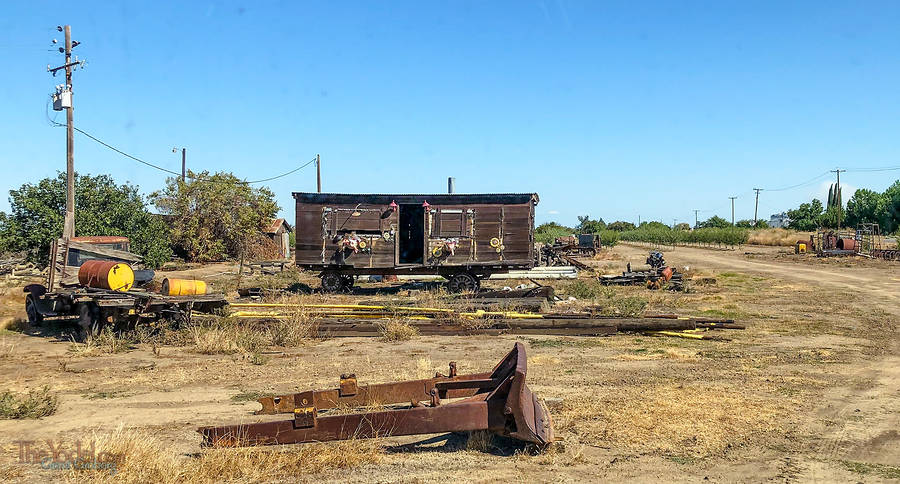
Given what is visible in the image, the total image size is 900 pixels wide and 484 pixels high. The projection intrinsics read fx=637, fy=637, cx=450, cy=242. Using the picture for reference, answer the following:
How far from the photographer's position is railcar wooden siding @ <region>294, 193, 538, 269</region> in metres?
19.3

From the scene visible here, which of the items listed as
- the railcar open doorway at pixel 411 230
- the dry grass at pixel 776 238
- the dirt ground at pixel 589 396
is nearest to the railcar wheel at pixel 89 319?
the dirt ground at pixel 589 396

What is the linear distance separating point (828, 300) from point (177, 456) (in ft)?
58.3

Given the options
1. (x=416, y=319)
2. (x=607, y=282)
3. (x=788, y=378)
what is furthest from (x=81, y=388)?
(x=607, y=282)

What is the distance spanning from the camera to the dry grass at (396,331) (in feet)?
37.1

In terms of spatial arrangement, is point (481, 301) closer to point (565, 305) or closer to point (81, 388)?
point (565, 305)

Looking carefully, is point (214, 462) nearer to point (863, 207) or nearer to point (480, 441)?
point (480, 441)

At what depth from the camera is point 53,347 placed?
A: 10656 millimetres

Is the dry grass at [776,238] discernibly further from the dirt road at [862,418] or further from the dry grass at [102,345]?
the dry grass at [102,345]

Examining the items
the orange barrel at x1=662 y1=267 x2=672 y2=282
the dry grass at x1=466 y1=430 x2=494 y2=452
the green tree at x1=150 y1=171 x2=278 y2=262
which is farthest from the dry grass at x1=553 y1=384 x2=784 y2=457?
the green tree at x1=150 y1=171 x2=278 y2=262

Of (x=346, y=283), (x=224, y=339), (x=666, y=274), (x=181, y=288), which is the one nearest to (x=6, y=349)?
(x=181, y=288)

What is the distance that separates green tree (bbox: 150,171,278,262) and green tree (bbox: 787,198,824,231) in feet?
198

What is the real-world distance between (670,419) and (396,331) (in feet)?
19.8

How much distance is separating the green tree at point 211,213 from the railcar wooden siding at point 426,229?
57.7 feet

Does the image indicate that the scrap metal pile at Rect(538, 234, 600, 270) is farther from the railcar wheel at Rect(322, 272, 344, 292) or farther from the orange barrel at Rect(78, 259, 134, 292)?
the orange barrel at Rect(78, 259, 134, 292)
